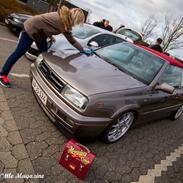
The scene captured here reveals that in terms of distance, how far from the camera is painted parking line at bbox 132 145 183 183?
313 cm

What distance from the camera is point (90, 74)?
326 cm

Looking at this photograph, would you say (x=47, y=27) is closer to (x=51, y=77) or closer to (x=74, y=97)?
(x=51, y=77)

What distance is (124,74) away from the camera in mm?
3652

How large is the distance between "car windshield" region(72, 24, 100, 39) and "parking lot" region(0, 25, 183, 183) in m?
2.35

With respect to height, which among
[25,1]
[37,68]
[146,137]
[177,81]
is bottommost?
[25,1]

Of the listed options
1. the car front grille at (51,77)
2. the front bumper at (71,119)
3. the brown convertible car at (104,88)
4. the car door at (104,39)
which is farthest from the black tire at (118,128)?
the car door at (104,39)

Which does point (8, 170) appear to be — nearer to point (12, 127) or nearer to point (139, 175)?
point (12, 127)

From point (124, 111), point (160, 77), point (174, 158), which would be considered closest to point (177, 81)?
point (160, 77)

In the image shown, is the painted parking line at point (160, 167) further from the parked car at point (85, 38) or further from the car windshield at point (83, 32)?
the car windshield at point (83, 32)

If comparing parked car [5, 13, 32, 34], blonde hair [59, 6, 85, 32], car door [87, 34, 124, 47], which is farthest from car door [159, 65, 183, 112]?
parked car [5, 13, 32, 34]

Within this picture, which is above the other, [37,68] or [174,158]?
[37,68]

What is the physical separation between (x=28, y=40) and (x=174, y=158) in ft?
10.8

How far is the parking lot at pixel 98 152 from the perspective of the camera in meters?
2.71

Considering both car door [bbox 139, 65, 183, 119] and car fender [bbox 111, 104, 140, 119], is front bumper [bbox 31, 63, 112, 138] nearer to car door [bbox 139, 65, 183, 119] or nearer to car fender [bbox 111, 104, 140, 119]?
car fender [bbox 111, 104, 140, 119]
